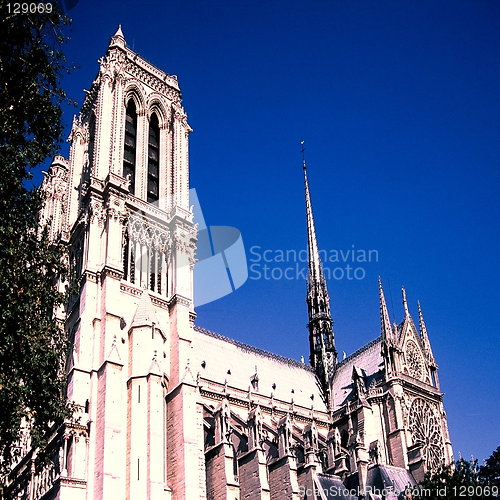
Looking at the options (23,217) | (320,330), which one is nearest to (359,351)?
(320,330)

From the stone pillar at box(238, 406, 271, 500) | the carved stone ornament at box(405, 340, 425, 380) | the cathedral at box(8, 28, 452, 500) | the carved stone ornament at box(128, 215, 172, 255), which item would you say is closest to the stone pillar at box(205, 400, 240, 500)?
the cathedral at box(8, 28, 452, 500)

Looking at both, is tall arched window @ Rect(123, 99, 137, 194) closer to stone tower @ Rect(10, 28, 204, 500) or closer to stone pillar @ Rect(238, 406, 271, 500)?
stone tower @ Rect(10, 28, 204, 500)

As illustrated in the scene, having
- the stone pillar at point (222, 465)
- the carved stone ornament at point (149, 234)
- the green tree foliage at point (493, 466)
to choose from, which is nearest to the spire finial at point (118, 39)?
the carved stone ornament at point (149, 234)

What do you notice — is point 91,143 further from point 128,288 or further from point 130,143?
point 128,288

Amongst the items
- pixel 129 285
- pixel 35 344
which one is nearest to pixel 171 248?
pixel 129 285

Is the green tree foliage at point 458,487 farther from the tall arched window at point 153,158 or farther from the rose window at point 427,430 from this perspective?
the tall arched window at point 153,158

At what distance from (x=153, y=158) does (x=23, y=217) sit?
26.5m

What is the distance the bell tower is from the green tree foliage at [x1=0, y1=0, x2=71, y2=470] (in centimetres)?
363

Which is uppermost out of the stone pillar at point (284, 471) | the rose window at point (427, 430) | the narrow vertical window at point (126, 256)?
the narrow vertical window at point (126, 256)

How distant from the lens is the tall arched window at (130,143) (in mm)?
44341

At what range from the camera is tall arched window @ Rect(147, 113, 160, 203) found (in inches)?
1785

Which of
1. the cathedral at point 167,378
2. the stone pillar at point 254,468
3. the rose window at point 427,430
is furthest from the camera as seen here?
the rose window at point 427,430

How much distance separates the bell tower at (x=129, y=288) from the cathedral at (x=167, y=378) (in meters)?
0.09

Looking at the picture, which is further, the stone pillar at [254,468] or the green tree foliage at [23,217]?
the stone pillar at [254,468]
